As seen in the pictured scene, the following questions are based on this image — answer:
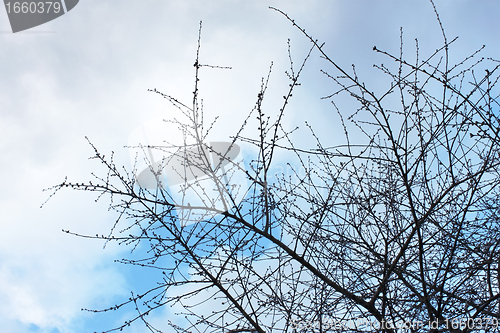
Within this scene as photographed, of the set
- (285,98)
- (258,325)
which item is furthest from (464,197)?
(258,325)

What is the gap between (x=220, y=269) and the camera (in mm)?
3471

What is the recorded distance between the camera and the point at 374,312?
3.15m

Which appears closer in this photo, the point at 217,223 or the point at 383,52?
the point at 383,52

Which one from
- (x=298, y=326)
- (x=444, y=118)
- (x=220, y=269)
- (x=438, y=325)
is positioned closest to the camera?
(x=438, y=325)

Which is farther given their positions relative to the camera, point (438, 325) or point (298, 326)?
point (298, 326)

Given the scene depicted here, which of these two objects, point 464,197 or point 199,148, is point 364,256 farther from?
point 199,148

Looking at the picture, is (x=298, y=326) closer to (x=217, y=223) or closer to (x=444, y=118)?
(x=217, y=223)

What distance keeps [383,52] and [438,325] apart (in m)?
2.20

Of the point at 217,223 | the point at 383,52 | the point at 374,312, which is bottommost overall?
the point at 374,312

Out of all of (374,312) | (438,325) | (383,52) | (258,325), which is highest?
(383,52)

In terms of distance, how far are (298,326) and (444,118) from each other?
Answer: 7.20 ft

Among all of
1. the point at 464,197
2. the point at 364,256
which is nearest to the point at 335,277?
the point at 364,256

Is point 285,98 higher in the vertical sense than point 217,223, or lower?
higher

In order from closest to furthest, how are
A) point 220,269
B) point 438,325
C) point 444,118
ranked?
1. point 438,325
2. point 444,118
3. point 220,269
